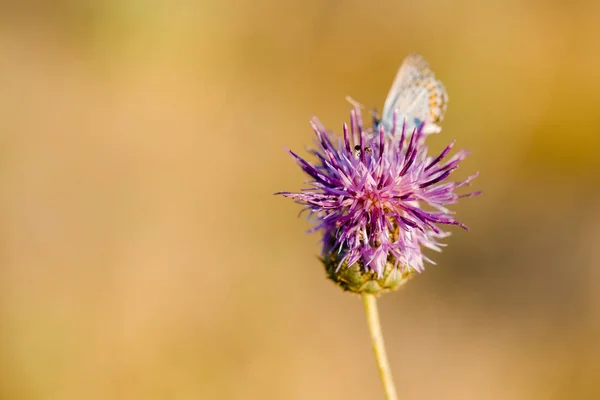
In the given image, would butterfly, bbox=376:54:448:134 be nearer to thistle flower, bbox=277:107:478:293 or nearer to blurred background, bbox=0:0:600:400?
thistle flower, bbox=277:107:478:293

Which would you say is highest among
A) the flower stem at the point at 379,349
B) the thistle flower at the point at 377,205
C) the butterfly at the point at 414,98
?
the butterfly at the point at 414,98

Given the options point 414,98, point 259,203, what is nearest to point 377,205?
point 414,98

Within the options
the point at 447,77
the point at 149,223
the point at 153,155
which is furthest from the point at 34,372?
the point at 447,77

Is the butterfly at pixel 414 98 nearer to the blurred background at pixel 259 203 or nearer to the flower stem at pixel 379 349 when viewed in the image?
the flower stem at pixel 379 349

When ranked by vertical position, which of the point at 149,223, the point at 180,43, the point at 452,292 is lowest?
the point at 452,292

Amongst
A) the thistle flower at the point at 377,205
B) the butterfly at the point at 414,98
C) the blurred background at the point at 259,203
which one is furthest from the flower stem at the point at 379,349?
the blurred background at the point at 259,203

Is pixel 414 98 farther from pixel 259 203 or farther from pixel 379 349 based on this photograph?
pixel 259 203

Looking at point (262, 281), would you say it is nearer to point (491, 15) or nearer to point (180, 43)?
Answer: point (180, 43)
